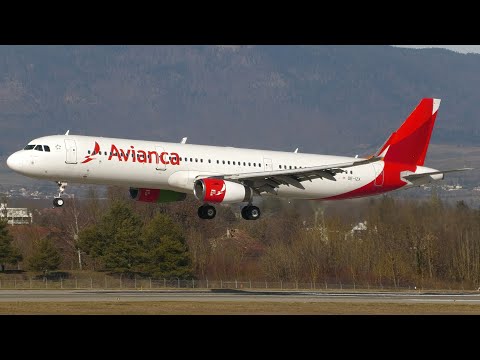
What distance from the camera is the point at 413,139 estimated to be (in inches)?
2628

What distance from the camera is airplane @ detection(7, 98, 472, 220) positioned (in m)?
54.4

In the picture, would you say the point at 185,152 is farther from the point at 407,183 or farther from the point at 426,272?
the point at 426,272

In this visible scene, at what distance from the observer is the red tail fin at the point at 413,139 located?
65625 millimetres

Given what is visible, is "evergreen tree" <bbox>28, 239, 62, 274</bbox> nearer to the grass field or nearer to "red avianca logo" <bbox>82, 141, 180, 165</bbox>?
"red avianca logo" <bbox>82, 141, 180, 165</bbox>

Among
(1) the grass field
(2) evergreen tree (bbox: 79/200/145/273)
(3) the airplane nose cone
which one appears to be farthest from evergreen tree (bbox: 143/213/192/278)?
(1) the grass field

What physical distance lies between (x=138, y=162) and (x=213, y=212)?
6.64 m

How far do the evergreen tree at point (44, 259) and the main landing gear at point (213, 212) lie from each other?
4027 cm

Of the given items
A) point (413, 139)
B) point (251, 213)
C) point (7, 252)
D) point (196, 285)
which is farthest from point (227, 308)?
point (7, 252)

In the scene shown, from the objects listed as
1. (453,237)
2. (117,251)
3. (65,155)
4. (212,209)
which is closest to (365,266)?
(453,237)

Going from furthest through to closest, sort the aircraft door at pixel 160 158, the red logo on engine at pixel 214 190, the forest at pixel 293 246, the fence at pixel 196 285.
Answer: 1. the forest at pixel 293 246
2. the fence at pixel 196 285
3. the red logo on engine at pixel 214 190
4. the aircraft door at pixel 160 158

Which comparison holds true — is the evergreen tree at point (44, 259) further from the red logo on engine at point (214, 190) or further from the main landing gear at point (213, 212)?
the red logo on engine at point (214, 190)

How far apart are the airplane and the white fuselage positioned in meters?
0.05

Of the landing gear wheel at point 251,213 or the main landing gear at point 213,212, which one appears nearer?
the main landing gear at point 213,212

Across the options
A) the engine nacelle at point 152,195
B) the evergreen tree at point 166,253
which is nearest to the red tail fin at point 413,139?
the engine nacelle at point 152,195
